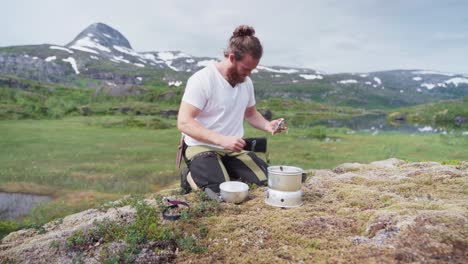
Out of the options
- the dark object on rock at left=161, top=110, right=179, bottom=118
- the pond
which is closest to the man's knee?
the pond

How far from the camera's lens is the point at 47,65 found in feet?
504

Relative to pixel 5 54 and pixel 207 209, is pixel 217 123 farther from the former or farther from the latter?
pixel 5 54

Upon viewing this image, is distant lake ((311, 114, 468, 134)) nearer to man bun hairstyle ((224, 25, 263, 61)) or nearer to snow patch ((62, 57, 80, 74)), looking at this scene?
man bun hairstyle ((224, 25, 263, 61))

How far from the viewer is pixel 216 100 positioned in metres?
6.29

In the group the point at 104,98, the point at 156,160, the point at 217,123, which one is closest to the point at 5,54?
the point at 104,98

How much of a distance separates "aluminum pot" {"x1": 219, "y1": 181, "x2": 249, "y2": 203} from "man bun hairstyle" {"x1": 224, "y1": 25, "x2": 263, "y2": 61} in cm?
208

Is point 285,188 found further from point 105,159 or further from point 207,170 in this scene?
point 105,159

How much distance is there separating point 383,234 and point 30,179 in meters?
13.9

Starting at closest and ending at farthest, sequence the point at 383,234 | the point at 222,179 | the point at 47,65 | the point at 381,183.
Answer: the point at 383,234, the point at 222,179, the point at 381,183, the point at 47,65

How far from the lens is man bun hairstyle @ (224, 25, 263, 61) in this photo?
5762 mm

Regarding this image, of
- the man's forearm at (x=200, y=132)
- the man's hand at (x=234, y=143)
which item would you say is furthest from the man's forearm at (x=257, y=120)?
the man's hand at (x=234, y=143)

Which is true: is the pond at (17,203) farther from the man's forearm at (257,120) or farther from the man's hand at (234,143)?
the man's hand at (234,143)

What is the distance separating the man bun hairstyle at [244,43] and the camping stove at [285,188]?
1866mm

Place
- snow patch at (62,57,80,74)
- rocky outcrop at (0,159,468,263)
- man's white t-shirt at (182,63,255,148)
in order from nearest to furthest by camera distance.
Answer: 1. rocky outcrop at (0,159,468,263)
2. man's white t-shirt at (182,63,255,148)
3. snow patch at (62,57,80,74)
